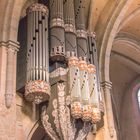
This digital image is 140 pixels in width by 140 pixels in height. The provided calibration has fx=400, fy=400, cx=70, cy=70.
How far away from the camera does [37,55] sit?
31.8ft

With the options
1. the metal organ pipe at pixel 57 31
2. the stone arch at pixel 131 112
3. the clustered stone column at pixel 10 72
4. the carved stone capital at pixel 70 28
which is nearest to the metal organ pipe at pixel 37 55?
the metal organ pipe at pixel 57 31

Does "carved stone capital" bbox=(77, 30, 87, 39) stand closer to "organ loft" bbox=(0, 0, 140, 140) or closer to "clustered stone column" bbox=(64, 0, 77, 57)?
"organ loft" bbox=(0, 0, 140, 140)

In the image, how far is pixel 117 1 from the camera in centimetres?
1304

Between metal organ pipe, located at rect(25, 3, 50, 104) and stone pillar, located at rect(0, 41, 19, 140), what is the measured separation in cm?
36

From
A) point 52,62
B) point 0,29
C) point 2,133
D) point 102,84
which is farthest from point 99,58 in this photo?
point 2,133

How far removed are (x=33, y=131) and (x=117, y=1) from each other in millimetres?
5614

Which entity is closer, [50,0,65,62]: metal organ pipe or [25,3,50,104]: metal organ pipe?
[25,3,50,104]: metal organ pipe

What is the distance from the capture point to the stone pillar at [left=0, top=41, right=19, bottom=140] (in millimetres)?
8547

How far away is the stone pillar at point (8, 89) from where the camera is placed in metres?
8.55

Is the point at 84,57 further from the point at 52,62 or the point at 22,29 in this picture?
the point at 22,29

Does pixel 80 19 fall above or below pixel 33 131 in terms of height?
above

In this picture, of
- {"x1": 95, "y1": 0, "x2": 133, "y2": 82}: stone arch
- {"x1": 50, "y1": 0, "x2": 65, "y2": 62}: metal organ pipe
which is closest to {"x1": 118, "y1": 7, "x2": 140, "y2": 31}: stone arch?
{"x1": 95, "y1": 0, "x2": 133, "y2": 82}: stone arch

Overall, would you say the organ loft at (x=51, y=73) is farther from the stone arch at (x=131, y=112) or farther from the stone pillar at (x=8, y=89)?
the stone arch at (x=131, y=112)

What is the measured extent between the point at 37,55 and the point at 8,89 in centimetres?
117
